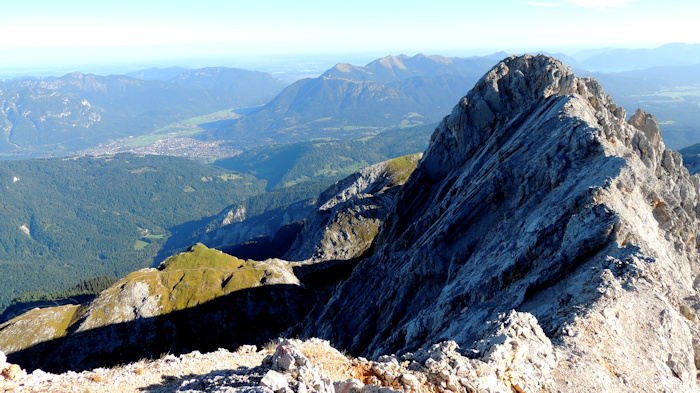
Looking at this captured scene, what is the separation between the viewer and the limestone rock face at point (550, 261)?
70.0 ft

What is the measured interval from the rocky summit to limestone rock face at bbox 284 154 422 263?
28143 mm

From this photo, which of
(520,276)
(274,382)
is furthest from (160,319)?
(274,382)

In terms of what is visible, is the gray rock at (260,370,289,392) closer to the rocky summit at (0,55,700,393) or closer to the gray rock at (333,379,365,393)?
the rocky summit at (0,55,700,393)

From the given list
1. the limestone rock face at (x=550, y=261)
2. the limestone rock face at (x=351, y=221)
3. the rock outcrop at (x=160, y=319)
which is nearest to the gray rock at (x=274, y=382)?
the limestone rock face at (x=550, y=261)

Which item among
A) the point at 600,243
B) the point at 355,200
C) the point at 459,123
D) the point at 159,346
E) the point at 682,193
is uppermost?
the point at 459,123

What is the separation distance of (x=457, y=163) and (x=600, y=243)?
150ft

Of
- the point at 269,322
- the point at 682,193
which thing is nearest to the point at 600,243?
the point at 682,193

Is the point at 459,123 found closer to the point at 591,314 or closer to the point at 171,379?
the point at 591,314

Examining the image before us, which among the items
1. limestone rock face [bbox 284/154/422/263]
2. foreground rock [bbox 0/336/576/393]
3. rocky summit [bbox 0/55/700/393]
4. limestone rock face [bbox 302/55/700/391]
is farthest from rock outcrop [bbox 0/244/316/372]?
foreground rock [bbox 0/336/576/393]

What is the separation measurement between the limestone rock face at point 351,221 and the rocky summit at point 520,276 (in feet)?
92.3

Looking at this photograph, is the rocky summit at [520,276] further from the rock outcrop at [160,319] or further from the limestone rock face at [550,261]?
the rock outcrop at [160,319]

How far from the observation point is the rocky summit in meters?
19.2

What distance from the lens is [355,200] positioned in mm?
122875

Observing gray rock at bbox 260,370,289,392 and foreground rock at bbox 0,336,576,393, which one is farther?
foreground rock at bbox 0,336,576,393
